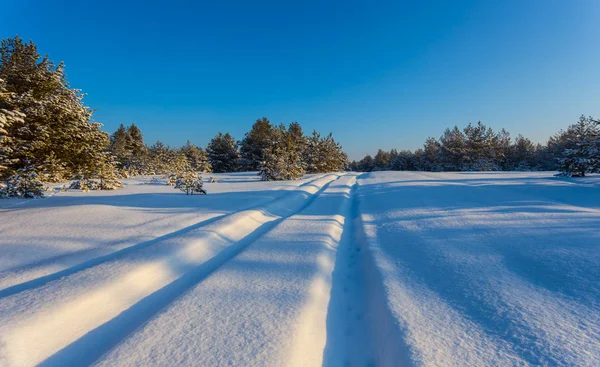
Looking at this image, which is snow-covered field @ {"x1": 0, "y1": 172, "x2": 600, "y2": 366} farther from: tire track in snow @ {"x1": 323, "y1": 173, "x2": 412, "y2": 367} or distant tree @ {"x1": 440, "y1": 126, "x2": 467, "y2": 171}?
distant tree @ {"x1": 440, "y1": 126, "x2": 467, "y2": 171}

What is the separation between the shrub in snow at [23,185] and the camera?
7.75 metres

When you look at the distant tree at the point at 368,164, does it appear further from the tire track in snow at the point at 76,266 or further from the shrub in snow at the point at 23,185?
the tire track in snow at the point at 76,266

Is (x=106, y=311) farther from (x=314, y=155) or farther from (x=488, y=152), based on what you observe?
(x=488, y=152)

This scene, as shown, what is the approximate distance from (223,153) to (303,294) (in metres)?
43.6

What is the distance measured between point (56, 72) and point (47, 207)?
171 inches

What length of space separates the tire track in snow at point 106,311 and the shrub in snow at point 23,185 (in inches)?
276

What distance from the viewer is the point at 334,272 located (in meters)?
3.70

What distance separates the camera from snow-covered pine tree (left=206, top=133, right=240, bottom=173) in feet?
143

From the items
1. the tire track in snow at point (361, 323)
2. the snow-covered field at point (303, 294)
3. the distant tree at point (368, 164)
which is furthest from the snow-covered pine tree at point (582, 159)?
the distant tree at point (368, 164)

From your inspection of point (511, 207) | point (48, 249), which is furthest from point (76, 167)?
point (511, 207)

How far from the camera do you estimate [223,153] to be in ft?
144

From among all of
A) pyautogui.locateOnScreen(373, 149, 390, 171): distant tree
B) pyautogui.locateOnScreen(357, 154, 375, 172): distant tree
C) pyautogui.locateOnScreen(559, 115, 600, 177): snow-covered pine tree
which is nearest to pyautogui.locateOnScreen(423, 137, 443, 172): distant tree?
pyautogui.locateOnScreen(373, 149, 390, 171): distant tree

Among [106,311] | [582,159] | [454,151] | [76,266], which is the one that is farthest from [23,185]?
[454,151]

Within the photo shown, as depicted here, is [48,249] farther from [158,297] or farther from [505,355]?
[505,355]
